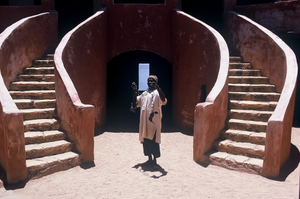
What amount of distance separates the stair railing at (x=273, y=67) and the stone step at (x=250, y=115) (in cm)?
64

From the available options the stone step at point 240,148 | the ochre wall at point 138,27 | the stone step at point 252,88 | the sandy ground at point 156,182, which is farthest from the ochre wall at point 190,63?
the sandy ground at point 156,182

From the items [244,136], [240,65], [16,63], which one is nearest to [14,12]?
[16,63]

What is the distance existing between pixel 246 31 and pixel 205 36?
4.54ft

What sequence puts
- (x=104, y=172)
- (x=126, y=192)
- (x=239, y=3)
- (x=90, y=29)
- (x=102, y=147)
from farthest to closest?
(x=239, y=3)
(x=90, y=29)
(x=102, y=147)
(x=104, y=172)
(x=126, y=192)

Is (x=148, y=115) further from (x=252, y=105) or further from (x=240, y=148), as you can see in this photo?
(x=252, y=105)

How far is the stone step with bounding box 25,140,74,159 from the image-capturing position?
5224mm

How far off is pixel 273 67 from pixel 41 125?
5.69 metres

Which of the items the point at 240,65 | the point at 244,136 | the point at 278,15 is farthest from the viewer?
the point at 278,15

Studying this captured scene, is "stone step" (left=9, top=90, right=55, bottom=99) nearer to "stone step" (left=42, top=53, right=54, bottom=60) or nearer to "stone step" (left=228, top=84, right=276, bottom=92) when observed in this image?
"stone step" (left=42, top=53, right=54, bottom=60)

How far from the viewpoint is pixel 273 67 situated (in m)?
7.18

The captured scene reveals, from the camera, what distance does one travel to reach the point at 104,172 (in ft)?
17.5

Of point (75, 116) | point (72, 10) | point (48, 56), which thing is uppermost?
point (72, 10)

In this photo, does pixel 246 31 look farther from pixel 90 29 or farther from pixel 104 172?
pixel 104 172

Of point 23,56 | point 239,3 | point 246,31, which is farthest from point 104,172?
point 239,3
